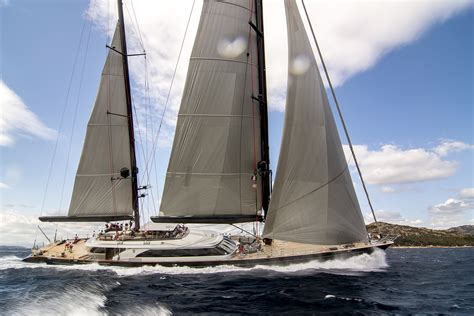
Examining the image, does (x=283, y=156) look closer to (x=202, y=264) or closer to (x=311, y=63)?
(x=311, y=63)

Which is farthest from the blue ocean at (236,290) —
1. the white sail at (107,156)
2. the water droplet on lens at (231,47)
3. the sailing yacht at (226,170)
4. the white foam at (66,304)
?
the water droplet on lens at (231,47)

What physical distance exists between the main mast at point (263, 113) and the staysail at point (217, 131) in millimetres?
410

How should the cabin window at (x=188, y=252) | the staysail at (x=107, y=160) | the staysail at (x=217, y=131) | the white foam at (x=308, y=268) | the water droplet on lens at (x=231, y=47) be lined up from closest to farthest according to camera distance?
the white foam at (x=308, y=268) < the cabin window at (x=188, y=252) < the staysail at (x=217, y=131) < the water droplet on lens at (x=231, y=47) < the staysail at (x=107, y=160)

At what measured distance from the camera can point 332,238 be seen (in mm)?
21094

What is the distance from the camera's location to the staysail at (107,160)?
1160 inches

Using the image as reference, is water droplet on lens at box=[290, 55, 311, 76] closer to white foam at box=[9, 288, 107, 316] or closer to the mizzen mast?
the mizzen mast

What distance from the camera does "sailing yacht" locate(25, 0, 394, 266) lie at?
22.0 metres

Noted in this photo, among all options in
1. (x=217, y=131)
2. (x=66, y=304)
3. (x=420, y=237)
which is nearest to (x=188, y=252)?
(x=217, y=131)

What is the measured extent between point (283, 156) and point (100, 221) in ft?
Result: 56.3

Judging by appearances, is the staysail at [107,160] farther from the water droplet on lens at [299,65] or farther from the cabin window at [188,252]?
the water droplet on lens at [299,65]

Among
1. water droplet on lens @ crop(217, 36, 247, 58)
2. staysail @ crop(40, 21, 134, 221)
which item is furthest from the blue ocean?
water droplet on lens @ crop(217, 36, 247, 58)

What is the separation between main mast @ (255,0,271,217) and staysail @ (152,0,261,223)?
1.35 feet

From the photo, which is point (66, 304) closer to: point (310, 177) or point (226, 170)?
point (310, 177)

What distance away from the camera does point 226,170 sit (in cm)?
2675
